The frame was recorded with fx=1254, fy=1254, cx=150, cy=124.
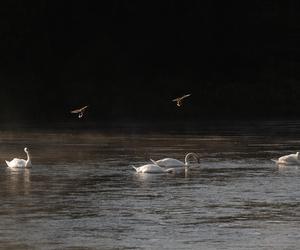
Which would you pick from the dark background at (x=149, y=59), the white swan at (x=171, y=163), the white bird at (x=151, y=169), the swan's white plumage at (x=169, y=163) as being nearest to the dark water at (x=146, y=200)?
the white bird at (x=151, y=169)

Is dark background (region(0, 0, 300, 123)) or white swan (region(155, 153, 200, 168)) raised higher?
dark background (region(0, 0, 300, 123))

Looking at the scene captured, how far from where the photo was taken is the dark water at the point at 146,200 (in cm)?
2127

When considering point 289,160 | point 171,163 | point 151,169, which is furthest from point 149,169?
point 289,160

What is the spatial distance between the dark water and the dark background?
85.3 feet

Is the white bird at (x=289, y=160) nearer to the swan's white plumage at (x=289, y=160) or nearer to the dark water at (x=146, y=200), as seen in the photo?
the swan's white plumage at (x=289, y=160)

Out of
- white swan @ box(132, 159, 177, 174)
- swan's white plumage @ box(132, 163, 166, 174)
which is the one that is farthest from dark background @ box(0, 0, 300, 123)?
swan's white plumage @ box(132, 163, 166, 174)

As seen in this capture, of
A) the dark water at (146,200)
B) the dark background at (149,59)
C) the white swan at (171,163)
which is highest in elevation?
the dark background at (149,59)

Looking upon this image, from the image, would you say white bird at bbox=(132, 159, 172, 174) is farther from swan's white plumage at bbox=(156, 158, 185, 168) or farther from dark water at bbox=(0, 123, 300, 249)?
swan's white plumage at bbox=(156, 158, 185, 168)

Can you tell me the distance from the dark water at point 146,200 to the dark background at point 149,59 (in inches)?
1024

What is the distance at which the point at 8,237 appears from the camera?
21359 millimetres

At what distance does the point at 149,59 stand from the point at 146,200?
175ft

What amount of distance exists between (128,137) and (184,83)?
28831 millimetres

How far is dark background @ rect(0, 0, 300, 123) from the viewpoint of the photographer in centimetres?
7038

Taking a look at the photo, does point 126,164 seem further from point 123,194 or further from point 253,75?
point 253,75
